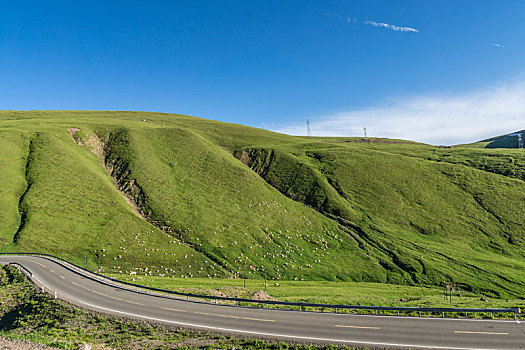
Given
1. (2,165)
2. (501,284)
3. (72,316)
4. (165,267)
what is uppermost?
(2,165)

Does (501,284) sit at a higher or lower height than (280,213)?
lower

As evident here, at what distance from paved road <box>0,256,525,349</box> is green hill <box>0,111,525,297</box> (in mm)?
23311

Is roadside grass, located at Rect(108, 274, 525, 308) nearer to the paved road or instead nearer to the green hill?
the green hill

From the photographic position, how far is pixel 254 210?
8356 centimetres

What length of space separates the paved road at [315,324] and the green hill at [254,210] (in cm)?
2331

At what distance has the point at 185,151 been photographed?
4454 inches

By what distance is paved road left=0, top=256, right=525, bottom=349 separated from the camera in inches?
917

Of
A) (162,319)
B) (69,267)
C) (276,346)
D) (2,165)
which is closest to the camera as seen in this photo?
(276,346)

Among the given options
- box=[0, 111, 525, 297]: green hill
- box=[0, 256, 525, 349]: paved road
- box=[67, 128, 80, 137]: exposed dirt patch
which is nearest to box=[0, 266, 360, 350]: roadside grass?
box=[0, 256, 525, 349]: paved road

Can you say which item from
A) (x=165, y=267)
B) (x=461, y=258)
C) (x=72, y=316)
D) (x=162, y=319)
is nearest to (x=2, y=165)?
(x=165, y=267)

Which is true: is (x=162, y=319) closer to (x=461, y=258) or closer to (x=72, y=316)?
(x=72, y=316)

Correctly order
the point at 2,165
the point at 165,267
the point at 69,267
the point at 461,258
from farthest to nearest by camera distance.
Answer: the point at 2,165 → the point at 461,258 → the point at 165,267 → the point at 69,267

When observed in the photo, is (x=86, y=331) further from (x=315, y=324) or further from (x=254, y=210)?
(x=254, y=210)

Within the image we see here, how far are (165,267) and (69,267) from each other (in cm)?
1673
